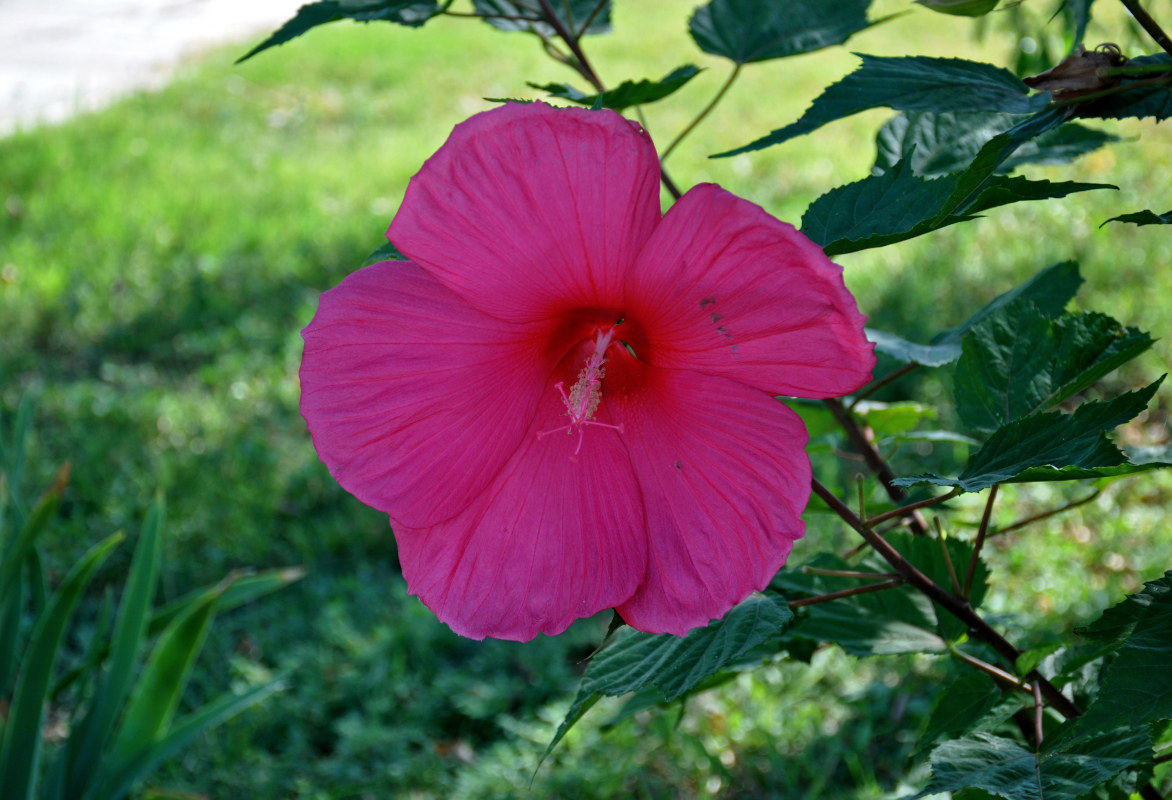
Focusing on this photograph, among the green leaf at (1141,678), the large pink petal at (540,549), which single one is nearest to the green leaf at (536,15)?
the large pink petal at (540,549)

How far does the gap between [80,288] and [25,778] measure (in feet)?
8.80

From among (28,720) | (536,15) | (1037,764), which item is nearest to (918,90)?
(536,15)

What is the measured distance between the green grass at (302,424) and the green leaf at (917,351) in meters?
0.47

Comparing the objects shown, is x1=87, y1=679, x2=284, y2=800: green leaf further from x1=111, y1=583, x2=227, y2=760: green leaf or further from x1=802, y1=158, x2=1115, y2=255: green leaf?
x1=802, y1=158, x2=1115, y2=255: green leaf

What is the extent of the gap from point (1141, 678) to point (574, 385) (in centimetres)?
45

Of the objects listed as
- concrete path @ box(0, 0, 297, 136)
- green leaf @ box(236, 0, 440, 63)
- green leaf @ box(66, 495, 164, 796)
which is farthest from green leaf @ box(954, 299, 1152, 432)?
concrete path @ box(0, 0, 297, 136)

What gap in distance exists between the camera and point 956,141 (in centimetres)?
106

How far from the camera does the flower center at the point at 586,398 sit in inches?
31.0

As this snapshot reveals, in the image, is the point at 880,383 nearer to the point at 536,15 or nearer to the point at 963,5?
the point at 963,5

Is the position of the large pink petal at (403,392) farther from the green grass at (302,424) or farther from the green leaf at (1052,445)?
the green grass at (302,424)

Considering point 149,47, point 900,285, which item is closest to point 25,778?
point 900,285

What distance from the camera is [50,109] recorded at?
5.89 m

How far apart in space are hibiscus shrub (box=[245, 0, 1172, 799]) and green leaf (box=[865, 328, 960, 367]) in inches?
7.7

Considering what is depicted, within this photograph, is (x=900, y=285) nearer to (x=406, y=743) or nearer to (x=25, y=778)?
(x=406, y=743)
